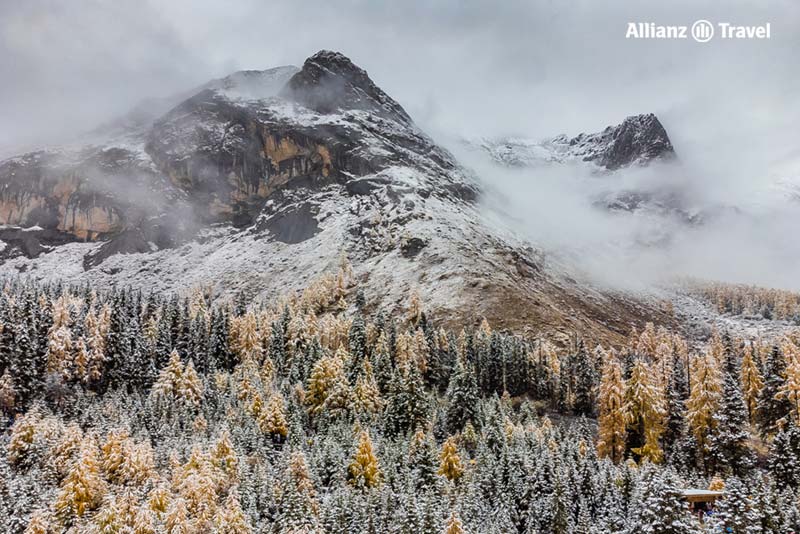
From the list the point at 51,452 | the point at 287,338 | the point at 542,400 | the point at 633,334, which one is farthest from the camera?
the point at 633,334

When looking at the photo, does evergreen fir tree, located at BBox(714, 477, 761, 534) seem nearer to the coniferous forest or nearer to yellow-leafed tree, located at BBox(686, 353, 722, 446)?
the coniferous forest

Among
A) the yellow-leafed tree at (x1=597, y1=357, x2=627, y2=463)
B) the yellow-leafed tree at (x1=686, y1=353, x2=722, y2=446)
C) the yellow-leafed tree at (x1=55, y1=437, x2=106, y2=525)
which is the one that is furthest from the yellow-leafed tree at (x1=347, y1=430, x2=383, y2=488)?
the yellow-leafed tree at (x1=686, y1=353, x2=722, y2=446)

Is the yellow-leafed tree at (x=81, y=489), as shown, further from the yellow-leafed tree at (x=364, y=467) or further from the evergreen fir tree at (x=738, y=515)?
the evergreen fir tree at (x=738, y=515)

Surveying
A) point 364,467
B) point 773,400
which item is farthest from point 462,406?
point 773,400

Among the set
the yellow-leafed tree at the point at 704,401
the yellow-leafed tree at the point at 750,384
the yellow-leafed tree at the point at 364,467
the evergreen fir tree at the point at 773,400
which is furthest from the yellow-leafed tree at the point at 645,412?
the yellow-leafed tree at the point at 364,467

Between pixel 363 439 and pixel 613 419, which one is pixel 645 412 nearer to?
pixel 613 419

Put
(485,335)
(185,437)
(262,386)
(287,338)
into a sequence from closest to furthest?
(185,437), (262,386), (287,338), (485,335)

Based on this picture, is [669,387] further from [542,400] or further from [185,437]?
[185,437]

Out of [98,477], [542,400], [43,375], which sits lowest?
[542,400]

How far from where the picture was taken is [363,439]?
7169cm

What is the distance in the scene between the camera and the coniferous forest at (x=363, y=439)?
174ft

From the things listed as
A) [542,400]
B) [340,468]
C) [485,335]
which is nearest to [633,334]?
[485,335]

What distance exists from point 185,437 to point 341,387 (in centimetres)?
2558

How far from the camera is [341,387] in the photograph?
308ft
